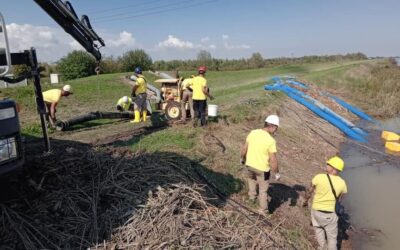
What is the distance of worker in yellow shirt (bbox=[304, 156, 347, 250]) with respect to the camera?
6.07 meters

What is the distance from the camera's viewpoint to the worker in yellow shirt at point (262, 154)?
6.46 metres

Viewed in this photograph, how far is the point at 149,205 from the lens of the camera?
538cm

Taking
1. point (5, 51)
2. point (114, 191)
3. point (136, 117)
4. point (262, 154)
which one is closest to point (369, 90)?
point (136, 117)

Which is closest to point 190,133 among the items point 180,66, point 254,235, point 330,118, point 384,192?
point 254,235

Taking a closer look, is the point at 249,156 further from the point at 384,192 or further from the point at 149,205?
the point at 384,192

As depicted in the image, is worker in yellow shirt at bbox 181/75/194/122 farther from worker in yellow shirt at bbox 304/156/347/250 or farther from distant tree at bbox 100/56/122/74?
distant tree at bbox 100/56/122/74

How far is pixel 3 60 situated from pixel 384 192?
1035cm

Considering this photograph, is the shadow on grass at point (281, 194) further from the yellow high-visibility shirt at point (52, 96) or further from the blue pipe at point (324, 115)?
the blue pipe at point (324, 115)

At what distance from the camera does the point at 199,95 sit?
10773mm

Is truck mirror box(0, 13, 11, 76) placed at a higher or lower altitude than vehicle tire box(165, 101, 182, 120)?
higher

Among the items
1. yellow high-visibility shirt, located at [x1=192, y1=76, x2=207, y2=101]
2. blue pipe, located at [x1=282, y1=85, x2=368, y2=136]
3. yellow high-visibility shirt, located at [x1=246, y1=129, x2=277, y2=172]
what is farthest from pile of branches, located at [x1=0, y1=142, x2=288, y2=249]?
blue pipe, located at [x1=282, y1=85, x2=368, y2=136]

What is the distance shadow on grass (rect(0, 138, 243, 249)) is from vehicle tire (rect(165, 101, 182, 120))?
533cm

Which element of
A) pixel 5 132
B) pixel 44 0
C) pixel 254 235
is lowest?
pixel 254 235

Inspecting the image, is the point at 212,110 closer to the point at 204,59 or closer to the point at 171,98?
the point at 171,98
